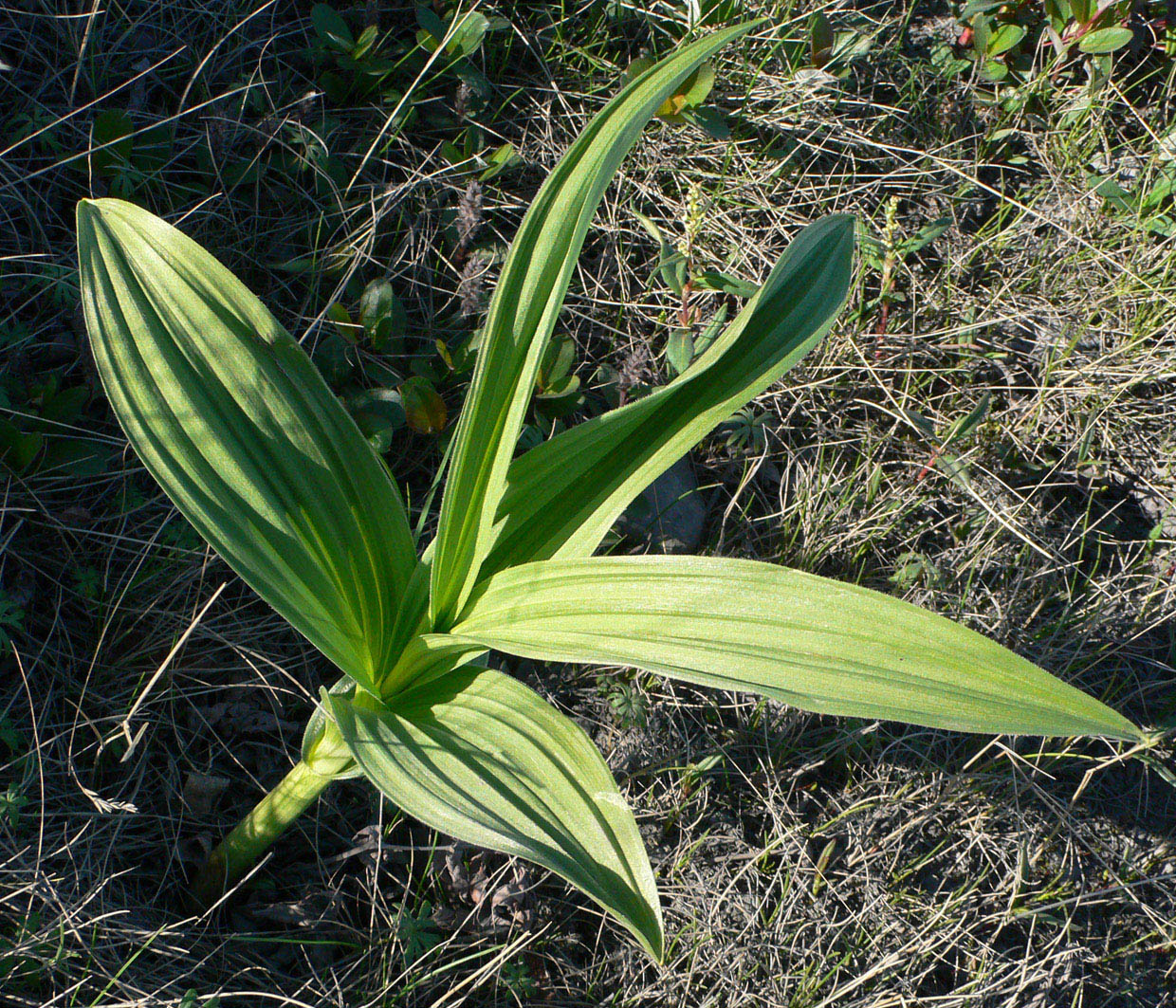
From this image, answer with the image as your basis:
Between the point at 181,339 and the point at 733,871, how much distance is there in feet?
4.22

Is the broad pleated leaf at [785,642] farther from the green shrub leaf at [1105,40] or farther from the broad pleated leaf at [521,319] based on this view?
the green shrub leaf at [1105,40]

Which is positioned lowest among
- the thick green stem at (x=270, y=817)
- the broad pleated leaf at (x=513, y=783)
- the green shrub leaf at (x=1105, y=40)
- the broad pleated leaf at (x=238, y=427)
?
the thick green stem at (x=270, y=817)

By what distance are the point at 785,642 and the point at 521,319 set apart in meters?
0.53

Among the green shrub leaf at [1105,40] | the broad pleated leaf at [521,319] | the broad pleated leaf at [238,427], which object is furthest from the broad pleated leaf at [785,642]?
the green shrub leaf at [1105,40]

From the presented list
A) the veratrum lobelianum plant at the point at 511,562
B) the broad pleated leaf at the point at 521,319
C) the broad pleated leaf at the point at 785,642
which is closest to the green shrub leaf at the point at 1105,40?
the veratrum lobelianum plant at the point at 511,562

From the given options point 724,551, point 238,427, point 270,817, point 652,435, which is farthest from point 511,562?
point 724,551

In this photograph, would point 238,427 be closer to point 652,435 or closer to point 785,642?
point 652,435

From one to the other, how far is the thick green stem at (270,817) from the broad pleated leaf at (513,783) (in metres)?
0.10

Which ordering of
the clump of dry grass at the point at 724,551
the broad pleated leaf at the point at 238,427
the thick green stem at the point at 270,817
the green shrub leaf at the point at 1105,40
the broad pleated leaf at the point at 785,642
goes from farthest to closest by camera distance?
the green shrub leaf at the point at 1105,40 < the clump of dry grass at the point at 724,551 < the thick green stem at the point at 270,817 < the broad pleated leaf at the point at 238,427 < the broad pleated leaf at the point at 785,642

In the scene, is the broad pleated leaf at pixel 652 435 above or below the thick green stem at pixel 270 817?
above

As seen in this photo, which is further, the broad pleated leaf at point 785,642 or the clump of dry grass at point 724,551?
the clump of dry grass at point 724,551

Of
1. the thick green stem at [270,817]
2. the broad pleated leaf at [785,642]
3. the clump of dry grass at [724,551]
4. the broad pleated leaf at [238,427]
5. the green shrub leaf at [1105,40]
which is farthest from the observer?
the green shrub leaf at [1105,40]

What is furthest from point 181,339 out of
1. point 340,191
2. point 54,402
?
point 340,191

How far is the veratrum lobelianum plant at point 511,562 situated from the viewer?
94 cm
